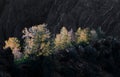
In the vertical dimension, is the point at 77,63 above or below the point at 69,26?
below

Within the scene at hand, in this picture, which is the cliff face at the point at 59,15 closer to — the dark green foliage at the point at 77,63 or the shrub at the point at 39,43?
the dark green foliage at the point at 77,63

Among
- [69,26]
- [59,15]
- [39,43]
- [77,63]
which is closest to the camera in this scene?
[77,63]

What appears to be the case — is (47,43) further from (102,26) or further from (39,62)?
(102,26)

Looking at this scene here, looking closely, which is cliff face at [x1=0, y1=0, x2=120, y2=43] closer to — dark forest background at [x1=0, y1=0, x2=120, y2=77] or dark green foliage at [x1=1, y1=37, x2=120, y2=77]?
dark forest background at [x1=0, y1=0, x2=120, y2=77]

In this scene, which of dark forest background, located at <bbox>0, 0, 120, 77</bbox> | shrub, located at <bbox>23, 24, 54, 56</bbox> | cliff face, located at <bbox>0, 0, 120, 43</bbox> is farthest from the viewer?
cliff face, located at <bbox>0, 0, 120, 43</bbox>

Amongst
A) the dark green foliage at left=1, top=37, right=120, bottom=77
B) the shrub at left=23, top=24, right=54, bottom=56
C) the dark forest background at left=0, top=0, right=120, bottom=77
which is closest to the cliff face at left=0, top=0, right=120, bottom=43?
the dark forest background at left=0, top=0, right=120, bottom=77

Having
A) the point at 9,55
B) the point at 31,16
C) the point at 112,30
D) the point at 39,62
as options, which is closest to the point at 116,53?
the point at 39,62

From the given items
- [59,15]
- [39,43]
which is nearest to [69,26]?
[59,15]

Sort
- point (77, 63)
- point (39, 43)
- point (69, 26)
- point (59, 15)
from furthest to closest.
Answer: point (59, 15) < point (69, 26) < point (39, 43) < point (77, 63)

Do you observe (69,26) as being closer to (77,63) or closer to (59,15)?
(59,15)
